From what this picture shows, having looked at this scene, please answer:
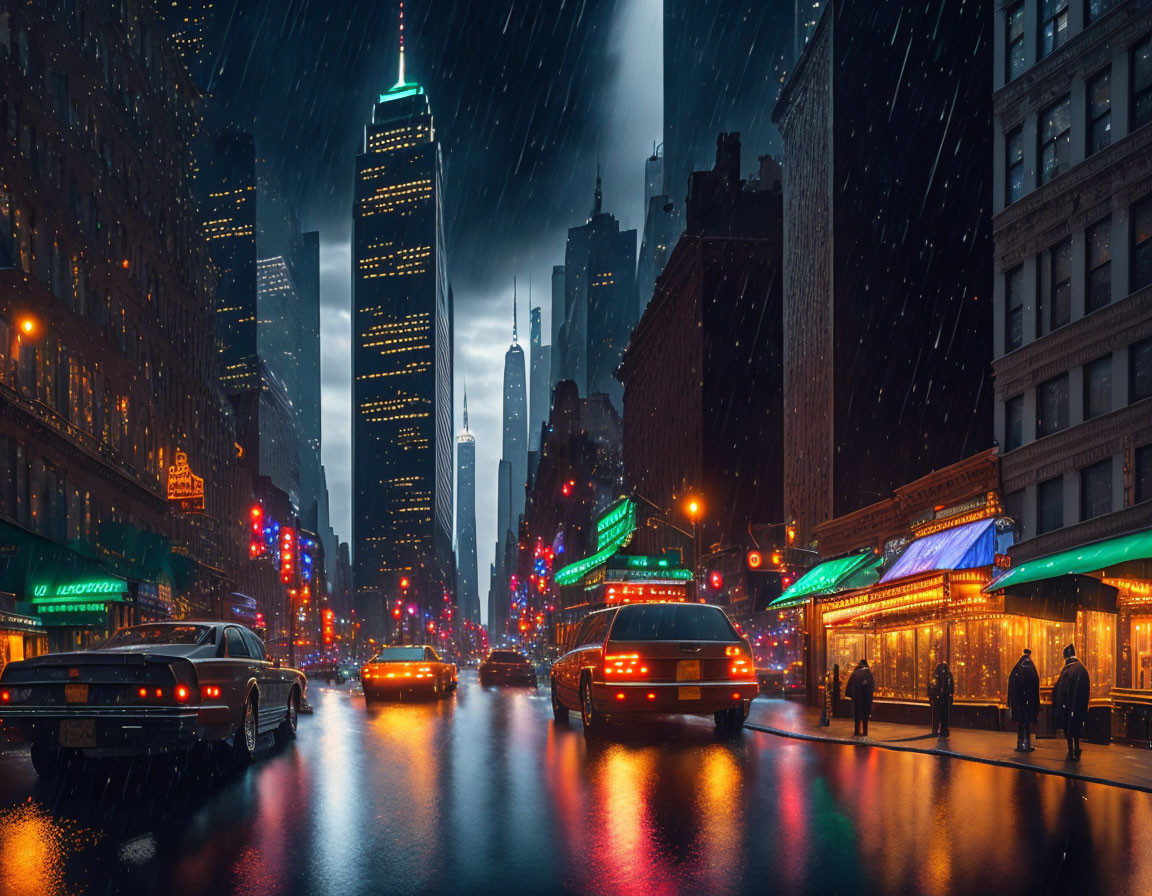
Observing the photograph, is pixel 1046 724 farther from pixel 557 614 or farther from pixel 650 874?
pixel 557 614

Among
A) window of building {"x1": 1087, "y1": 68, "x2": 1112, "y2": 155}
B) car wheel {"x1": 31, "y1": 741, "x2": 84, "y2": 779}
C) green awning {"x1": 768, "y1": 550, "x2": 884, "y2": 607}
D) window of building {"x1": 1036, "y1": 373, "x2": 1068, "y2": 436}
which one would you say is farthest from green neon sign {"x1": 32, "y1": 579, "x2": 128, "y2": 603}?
window of building {"x1": 1087, "y1": 68, "x2": 1112, "y2": 155}

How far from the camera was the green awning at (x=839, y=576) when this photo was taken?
31922mm

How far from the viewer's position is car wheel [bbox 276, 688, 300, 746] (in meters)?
17.8

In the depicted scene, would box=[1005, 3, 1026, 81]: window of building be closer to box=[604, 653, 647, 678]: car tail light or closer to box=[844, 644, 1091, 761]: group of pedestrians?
box=[844, 644, 1091, 761]: group of pedestrians

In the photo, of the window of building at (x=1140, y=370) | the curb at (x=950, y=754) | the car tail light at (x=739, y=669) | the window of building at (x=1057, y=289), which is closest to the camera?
the curb at (x=950, y=754)

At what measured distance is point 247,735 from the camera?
14.7m

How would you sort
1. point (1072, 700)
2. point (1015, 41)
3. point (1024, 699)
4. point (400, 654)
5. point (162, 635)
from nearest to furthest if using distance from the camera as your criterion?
point (162, 635) → point (1072, 700) → point (1024, 699) → point (1015, 41) → point (400, 654)

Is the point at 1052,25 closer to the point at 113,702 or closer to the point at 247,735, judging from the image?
the point at 247,735

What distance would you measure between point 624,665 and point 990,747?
21.1 feet

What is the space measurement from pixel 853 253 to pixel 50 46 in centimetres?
3014

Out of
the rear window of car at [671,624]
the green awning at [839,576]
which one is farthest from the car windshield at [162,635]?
the green awning at [839,576]

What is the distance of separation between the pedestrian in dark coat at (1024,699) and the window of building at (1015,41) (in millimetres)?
14316

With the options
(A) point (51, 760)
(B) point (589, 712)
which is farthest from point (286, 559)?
(A) point (51, 760)

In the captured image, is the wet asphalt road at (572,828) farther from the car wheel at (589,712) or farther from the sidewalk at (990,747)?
the car wheel at (589,712)
